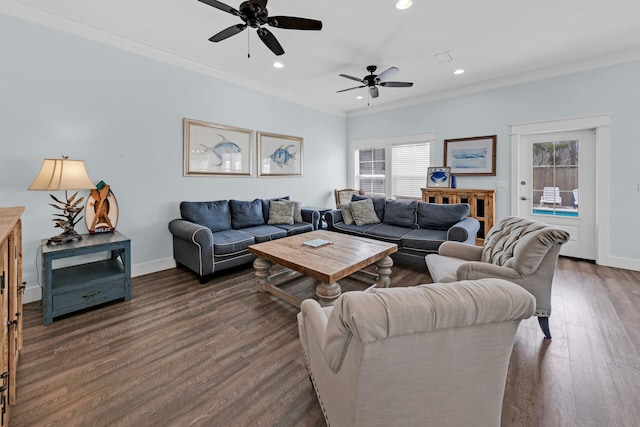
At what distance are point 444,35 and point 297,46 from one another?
5.63 feet

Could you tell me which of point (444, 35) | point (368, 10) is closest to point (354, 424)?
point (368, 10)

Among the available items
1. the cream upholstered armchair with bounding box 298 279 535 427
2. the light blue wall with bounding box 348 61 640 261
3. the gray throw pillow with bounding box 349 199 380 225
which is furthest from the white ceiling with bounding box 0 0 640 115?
the cream upholstered armchair with bounding box 298 279 535 427

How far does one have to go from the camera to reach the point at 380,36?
3172 millimetres

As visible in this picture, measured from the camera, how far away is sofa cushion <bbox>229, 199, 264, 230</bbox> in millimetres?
4184

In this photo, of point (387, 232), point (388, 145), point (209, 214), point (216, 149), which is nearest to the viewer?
point (209, 214)

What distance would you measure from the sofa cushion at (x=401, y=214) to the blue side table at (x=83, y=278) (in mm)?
3567

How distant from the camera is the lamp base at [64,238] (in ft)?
8.42

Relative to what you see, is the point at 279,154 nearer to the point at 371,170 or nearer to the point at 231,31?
the point at 371,170

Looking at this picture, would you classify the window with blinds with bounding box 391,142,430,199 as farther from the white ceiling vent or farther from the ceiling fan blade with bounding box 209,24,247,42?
the ceiling fan blade with bounding box 209,24,247,42

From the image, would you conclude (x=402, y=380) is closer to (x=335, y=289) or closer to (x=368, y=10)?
(x=335, y=289)

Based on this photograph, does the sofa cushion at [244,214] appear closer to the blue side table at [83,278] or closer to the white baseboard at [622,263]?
the blue side table at [83,278]

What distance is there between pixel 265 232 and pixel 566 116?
4.63 m

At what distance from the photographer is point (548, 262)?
1978 mm

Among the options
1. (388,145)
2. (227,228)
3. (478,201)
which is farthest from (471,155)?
(227,228)
